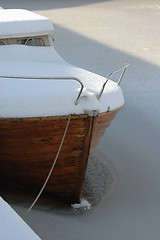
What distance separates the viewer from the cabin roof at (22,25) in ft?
13.9

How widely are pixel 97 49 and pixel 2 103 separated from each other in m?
5.59

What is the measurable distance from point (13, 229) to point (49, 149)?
1394 millimetres

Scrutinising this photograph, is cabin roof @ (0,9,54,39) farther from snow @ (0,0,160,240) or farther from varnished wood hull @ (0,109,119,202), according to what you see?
snow @ (0,0,160,240)

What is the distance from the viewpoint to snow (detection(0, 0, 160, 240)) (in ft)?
11.2

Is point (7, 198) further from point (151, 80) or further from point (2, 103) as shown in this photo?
point (151, 80)

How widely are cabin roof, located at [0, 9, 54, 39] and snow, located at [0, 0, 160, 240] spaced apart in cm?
139

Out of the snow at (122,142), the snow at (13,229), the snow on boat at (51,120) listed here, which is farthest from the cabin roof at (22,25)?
the snow at (13,229)

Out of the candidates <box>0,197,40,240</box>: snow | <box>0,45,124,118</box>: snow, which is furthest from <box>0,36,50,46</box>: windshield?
<box>0,197,40,240</box>: snow

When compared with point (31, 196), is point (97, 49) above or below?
below

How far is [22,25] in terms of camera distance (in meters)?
4.31

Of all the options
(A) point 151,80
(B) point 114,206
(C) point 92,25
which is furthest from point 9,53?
(C) point 92,25

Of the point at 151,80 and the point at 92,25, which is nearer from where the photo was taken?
the point at 151,80

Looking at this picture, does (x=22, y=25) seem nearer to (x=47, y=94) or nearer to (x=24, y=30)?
(x=24, y=30)

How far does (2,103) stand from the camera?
3266mm
